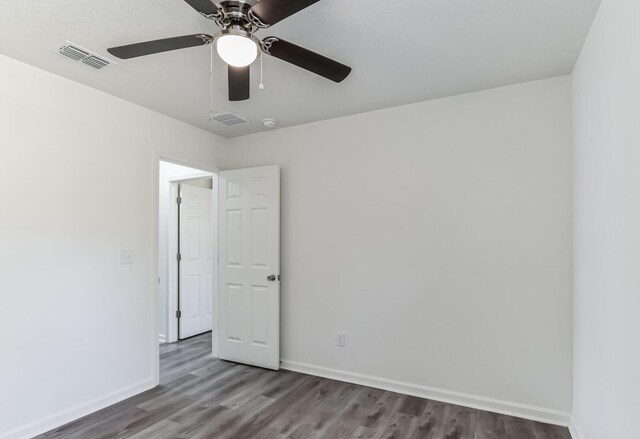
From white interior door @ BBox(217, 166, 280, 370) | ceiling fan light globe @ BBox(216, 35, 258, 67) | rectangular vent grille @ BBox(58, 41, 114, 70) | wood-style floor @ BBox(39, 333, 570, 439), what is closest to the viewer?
ceiling fan light globe @ BBox(216, 35, 258, 67)

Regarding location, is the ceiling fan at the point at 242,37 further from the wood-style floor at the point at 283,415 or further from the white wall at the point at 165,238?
the white wall at the point at 165,238

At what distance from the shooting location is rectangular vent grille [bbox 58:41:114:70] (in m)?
2.16

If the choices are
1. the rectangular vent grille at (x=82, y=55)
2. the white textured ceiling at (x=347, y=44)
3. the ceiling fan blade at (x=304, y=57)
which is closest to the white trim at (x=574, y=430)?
the white textured ceiling at (x=347, y=44)

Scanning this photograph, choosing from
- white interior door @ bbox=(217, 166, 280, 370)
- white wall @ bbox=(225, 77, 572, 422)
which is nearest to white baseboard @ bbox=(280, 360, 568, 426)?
white wall @ bbox=(225, 77, 572, 422)

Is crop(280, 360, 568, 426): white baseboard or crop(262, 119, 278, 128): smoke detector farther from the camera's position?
crop(262, 119, 278, 128): smoke detector

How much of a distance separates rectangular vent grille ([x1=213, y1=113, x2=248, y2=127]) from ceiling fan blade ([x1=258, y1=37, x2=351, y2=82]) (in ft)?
5.37

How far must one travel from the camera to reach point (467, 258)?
2.84 m

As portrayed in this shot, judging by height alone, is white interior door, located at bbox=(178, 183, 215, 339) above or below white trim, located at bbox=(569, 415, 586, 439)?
above

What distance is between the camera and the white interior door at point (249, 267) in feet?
11.9

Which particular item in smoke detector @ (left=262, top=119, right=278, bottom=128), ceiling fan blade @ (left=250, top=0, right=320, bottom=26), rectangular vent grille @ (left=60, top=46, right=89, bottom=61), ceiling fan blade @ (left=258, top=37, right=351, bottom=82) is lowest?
ceiling fan blade @ (left=258, top=37, right=351, bottom=82)

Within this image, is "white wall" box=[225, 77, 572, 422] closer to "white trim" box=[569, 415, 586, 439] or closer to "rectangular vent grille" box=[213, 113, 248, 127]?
"white trim" box=[569, 415, 586, 439]

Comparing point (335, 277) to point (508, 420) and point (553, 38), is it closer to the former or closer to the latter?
point (508, 420)

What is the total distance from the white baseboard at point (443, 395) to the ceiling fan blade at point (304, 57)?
2601 mm

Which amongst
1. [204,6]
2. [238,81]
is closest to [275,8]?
[204,6]
